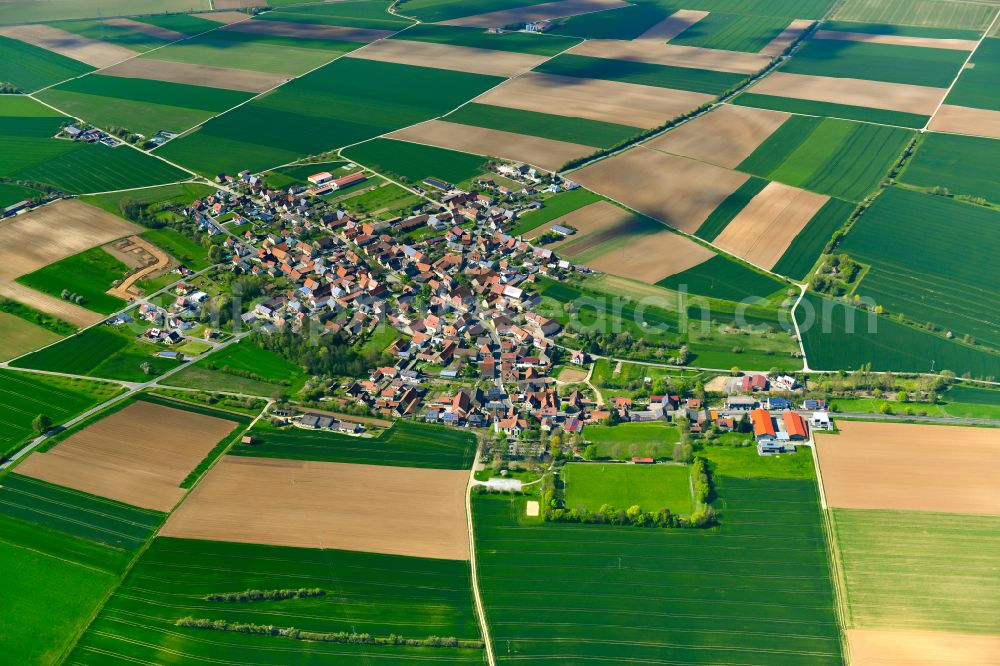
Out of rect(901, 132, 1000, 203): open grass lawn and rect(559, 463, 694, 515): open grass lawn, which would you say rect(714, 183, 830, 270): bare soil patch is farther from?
rect(559, 463, 694, 515): open grass lawn

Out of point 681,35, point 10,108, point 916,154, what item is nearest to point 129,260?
point 10,108

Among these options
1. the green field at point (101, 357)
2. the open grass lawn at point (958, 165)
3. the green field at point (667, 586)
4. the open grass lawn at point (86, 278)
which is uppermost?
the open grass lawn at point (958, 165)

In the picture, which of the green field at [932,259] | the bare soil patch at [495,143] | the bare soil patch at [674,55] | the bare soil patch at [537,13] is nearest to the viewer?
the green field at [932,259]

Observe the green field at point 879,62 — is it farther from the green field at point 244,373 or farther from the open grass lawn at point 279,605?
the open grass lawn at point 279,605

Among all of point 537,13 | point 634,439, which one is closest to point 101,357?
point 634,439

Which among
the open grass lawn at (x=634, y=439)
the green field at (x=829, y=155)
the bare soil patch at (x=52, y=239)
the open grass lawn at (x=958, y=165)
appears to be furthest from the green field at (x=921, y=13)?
the bare soil patch at (x=52, y=239)

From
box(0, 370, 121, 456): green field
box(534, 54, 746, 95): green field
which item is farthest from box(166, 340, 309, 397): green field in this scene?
box(534, 54, 746, 95): green field
